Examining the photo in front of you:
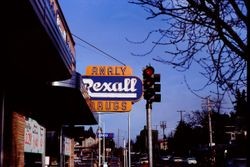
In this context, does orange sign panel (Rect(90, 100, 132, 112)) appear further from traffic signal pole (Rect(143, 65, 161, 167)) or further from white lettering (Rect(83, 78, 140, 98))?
traffic signal pole (Rect(143, 65, 161, 167))

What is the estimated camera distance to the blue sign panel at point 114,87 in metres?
25.3

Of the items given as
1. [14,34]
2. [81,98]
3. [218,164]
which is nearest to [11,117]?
[81,98]

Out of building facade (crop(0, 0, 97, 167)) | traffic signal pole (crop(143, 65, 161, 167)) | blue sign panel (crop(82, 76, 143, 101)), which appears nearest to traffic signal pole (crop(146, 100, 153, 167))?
traffic signal pole (crop(143, 65, 161, 167))

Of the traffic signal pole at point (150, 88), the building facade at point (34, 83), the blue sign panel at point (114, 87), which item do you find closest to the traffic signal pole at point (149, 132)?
the traffic signal pole at point (150, 88)

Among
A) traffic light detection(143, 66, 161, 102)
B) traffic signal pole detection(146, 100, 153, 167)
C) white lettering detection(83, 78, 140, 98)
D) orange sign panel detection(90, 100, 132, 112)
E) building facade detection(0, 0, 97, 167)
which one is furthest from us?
orange sign panel detection(90, 100, 132, 112)

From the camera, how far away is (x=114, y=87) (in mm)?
25672

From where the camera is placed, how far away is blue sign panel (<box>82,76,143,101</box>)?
83.1 feet

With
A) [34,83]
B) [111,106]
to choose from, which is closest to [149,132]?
[34,83]

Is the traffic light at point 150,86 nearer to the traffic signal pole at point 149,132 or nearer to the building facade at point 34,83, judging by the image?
the traffic signal pole at point 149,132

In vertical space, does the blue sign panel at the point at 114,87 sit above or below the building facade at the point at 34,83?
above

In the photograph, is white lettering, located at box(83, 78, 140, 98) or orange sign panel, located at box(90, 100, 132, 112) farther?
orange sign panel, located at box(90, 100, 132, 112)

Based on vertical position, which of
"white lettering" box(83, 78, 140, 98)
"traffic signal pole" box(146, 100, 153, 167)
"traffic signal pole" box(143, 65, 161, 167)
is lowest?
"traffic signal pole" box(146, 100, 153, 167)

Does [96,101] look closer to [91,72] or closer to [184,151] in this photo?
[91,72]

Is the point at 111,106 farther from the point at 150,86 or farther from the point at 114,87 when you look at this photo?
the point at 150,86
